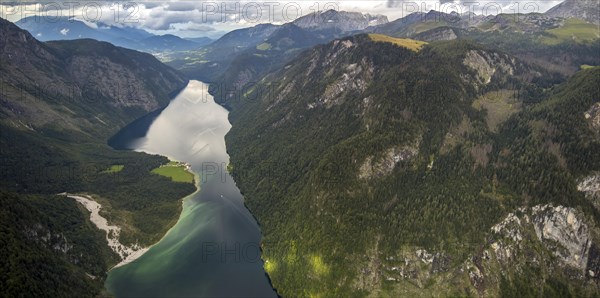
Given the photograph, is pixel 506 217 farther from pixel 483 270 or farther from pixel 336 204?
pixel 336 204

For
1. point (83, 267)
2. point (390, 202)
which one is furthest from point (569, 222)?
point (83, 267)

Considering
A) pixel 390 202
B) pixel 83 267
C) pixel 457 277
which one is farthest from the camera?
pixel 390 202

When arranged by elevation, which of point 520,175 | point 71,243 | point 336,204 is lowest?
point 71,243

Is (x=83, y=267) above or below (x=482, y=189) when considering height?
below

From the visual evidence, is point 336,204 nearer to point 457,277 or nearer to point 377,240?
point 377,240

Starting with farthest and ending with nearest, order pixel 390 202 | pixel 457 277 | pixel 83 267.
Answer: pixel 390 202, pixel 83 267, pixel 457 277

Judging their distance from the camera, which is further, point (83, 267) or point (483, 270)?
point (83, 267)

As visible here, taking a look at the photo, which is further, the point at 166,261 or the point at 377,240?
the point at 166,261

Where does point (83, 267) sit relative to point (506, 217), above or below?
below

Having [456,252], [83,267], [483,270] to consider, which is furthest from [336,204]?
[83,267]
